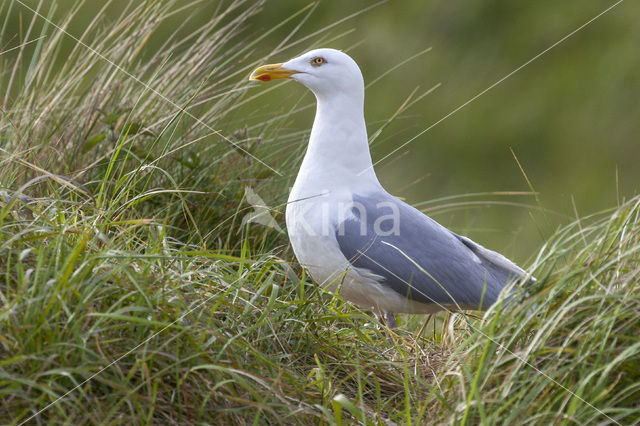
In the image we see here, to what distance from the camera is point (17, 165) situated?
3.82m

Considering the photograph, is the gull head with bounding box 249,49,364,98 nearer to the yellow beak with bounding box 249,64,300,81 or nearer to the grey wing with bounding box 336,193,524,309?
the yellow beak with bounding box 249,64,300,81

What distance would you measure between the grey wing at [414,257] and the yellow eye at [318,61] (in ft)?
2.52

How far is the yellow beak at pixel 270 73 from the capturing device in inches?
170

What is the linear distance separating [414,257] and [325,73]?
1094 millimetres

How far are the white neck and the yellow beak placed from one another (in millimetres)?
217

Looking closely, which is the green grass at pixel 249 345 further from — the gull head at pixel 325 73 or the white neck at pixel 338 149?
the gull head at pixel 325 73

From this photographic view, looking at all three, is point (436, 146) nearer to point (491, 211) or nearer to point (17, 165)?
point (491, 211)

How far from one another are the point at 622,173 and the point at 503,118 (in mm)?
1476

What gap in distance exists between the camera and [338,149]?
419 centimetres

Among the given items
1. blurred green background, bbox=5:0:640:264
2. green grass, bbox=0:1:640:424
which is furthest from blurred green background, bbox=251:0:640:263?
green grass, bbox=0:1:640:424

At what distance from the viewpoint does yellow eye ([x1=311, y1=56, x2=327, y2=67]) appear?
4.32 meters

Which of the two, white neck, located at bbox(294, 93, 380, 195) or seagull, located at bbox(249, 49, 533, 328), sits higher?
white neck, located at bbox(294, 93, 380, 195)

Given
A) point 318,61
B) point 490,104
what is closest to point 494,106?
point 490,104

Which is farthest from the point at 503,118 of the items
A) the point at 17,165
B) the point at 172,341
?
the point at 172,341
